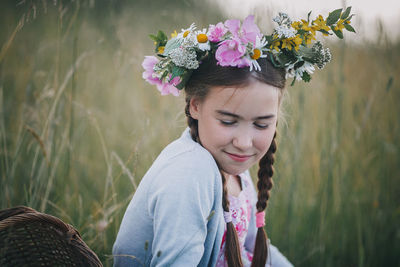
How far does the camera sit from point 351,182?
2.56 metres

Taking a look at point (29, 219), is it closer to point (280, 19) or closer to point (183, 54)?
point (183, 54)

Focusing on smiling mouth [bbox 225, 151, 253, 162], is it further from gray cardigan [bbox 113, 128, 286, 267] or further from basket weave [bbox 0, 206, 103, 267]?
basket weave [bbox 0, 206, 103, 267]

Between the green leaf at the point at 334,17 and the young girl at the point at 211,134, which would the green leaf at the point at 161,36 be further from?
the green leaf at the point at 334,17

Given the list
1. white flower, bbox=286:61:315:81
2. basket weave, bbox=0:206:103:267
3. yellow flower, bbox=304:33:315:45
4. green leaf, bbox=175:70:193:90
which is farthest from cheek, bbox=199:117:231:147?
basket weave, bbox=0:206:103:267

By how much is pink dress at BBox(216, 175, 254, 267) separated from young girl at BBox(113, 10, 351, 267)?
0.10 feet

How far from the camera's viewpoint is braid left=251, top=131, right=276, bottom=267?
70.8 inches

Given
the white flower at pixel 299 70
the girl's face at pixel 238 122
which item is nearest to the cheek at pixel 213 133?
the girl's face at pixel 238 122

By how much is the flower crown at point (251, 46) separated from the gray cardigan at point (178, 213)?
364mm

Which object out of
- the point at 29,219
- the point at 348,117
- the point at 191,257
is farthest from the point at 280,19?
the point at 348,117

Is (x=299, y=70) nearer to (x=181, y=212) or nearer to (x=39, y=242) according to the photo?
(x=181, y=212)

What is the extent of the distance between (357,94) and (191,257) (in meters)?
2.68

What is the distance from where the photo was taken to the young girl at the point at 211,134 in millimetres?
1322

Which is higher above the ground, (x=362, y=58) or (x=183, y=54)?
(x=362, y=58)

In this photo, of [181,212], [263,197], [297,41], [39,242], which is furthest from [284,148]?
[39,242]
